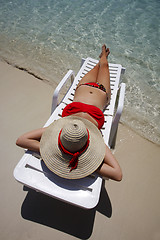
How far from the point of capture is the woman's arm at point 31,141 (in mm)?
1930

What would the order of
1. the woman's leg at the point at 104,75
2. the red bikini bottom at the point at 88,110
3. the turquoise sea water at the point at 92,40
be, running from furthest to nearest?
1. the turquoise sea water at the point at 92,40
2. the woman's leg at the point at 104,75
3. the red bikini bottom at the point at 88,110

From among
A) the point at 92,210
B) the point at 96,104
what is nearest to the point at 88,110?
the point at 96,104

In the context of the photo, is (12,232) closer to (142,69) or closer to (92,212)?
(92,212)

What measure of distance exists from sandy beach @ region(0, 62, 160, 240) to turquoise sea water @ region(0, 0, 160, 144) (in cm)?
61

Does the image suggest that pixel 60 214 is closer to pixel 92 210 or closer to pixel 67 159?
pixel 92 210

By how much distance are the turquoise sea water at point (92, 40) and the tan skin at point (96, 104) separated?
→ 923 mm

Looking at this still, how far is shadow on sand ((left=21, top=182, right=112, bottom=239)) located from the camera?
6.64ft

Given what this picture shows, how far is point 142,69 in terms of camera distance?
442 cm

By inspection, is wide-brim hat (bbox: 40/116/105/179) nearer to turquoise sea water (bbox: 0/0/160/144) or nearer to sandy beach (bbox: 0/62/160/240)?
sandy beach (bbox: 0/62/160/240)

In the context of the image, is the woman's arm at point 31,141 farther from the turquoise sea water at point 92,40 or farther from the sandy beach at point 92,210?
the turquoise sea water at point 92,40

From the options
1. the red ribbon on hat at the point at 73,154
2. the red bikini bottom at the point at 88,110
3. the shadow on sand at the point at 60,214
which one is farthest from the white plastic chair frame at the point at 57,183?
the red bikini bottom at the point at 88,110

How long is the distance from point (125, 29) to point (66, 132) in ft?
17.5

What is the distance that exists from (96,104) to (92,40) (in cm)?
341

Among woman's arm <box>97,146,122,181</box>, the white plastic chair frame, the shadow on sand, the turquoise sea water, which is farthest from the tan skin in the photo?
the turquoise sea water
